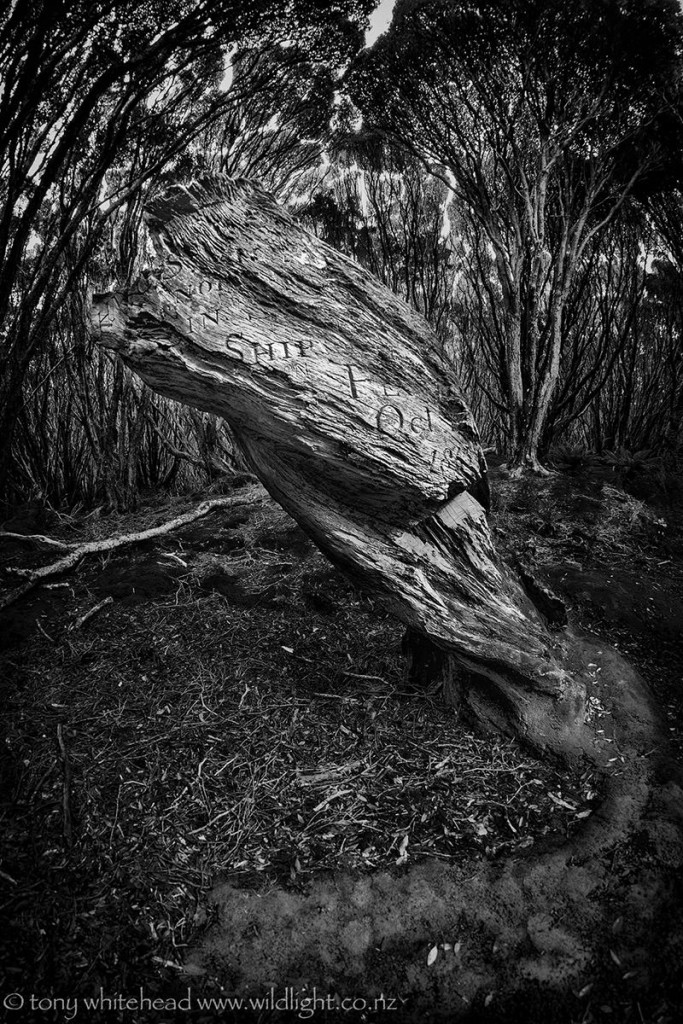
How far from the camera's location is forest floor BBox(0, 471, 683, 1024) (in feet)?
4.47

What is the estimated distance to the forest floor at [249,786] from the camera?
136 centimetres

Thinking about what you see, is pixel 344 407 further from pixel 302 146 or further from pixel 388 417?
pixel 302 146

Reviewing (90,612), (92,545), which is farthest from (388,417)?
(92,545)

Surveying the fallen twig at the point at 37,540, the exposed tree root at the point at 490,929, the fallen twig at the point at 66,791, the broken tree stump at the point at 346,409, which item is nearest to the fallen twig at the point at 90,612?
the fallen twig at the point at 66,791

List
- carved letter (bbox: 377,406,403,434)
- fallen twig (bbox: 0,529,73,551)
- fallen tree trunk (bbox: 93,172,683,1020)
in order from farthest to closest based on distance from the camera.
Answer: fallen twig (bbox: 0,529,73,551)
carved letter (bbox: 377,406,403,434)
fallen tree trunk (bbox: 93,172,683,1020)

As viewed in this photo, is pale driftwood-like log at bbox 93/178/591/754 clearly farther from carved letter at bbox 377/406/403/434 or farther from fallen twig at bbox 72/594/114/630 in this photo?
fallen twig at bbox 72/594/114/630

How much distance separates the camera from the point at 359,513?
196cm

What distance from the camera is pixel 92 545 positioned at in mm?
3062

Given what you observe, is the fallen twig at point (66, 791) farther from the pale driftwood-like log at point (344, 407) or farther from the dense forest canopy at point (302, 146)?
the dense forest canopy at point (302, 146)

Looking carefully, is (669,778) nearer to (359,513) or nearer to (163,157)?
(359,513)

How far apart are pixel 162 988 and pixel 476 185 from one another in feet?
20.0

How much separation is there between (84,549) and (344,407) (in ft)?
6.92

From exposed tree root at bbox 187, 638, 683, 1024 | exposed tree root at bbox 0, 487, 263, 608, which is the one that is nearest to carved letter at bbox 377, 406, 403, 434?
exposed tree root at bbox 187, 638, 683, 1024

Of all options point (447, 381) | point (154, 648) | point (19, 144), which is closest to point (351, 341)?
point (447, 381)
